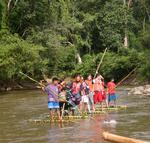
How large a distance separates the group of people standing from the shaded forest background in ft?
72.8

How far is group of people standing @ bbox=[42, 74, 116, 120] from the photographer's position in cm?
1861

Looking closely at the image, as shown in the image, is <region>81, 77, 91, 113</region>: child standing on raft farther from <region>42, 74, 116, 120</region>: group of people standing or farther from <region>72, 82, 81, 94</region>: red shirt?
<region>72, 82, 81, 94</region>: red shirt

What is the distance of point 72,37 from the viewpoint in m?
61.7

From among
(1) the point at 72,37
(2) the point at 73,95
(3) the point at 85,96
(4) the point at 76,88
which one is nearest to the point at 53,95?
(2) the point at 73,95

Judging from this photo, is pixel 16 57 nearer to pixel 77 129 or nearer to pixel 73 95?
pixel 73 95

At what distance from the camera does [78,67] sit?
6016 centimetres

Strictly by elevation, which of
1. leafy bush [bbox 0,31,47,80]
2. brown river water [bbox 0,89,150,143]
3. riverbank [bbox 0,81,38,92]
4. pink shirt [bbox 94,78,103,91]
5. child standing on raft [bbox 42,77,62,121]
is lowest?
brown river water [bbox 0,89,150,143]

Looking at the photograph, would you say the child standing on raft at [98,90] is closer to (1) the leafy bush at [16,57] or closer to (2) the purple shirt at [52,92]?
(2) the purple shirt at [52,92]

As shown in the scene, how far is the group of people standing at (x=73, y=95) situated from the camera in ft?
61.1

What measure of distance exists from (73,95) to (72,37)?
41.9 meters

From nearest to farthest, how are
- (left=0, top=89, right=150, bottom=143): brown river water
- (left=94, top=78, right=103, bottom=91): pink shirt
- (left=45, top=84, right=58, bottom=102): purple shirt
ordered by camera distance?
(left=0, top=89, right=150, bottom=143): brown river water < (left=45, top=84, right=58, bottom=102): purple shirt < (left=94, top=78, right=103, bottom=91): pink shirt

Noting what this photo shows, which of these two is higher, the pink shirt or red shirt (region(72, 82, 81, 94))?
the pink shirt

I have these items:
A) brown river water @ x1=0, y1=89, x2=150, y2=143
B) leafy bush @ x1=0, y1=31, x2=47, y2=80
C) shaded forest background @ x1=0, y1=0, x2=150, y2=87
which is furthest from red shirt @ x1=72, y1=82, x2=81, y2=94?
leafy bush @ x1=0, y1=31, x2=47, y2=80

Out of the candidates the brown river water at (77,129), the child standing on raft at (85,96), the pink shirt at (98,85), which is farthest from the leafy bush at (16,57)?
the child standing on raft at (85,96)
